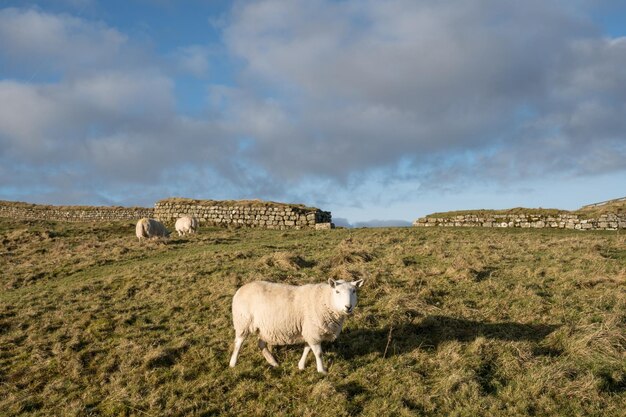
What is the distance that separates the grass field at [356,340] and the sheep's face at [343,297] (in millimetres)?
1370

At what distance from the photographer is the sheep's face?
8.43 metres

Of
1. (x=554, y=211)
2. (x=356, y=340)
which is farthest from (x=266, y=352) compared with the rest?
(x=554, y=211)

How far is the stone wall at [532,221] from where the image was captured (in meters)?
29.5

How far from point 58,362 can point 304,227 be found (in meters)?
26.0

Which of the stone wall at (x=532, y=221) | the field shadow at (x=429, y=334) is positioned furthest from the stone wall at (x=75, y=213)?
the field shadow at (x=429, y=334)

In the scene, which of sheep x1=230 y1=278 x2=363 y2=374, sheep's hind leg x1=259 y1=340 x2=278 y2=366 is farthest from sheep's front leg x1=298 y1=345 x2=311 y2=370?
sheep's hind leg x1=259 y1=340 x2=278 y2=366

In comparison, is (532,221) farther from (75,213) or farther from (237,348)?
(75,213)

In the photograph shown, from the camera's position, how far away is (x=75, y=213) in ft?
163

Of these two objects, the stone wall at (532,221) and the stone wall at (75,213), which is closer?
the stone wall at (532,221)

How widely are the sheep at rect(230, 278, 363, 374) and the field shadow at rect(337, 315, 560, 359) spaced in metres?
1.07

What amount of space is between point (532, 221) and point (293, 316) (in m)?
27.4

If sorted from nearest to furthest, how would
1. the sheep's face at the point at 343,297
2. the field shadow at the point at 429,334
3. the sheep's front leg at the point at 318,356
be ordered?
the sheep's face at the point at 343,297 < the sheep's front leg at the point at 318,356 < the field shadow at the point at 429,334

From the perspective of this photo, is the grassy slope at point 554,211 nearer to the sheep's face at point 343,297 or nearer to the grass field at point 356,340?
the grass field at point 356,340

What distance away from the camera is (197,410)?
8.12 metres
